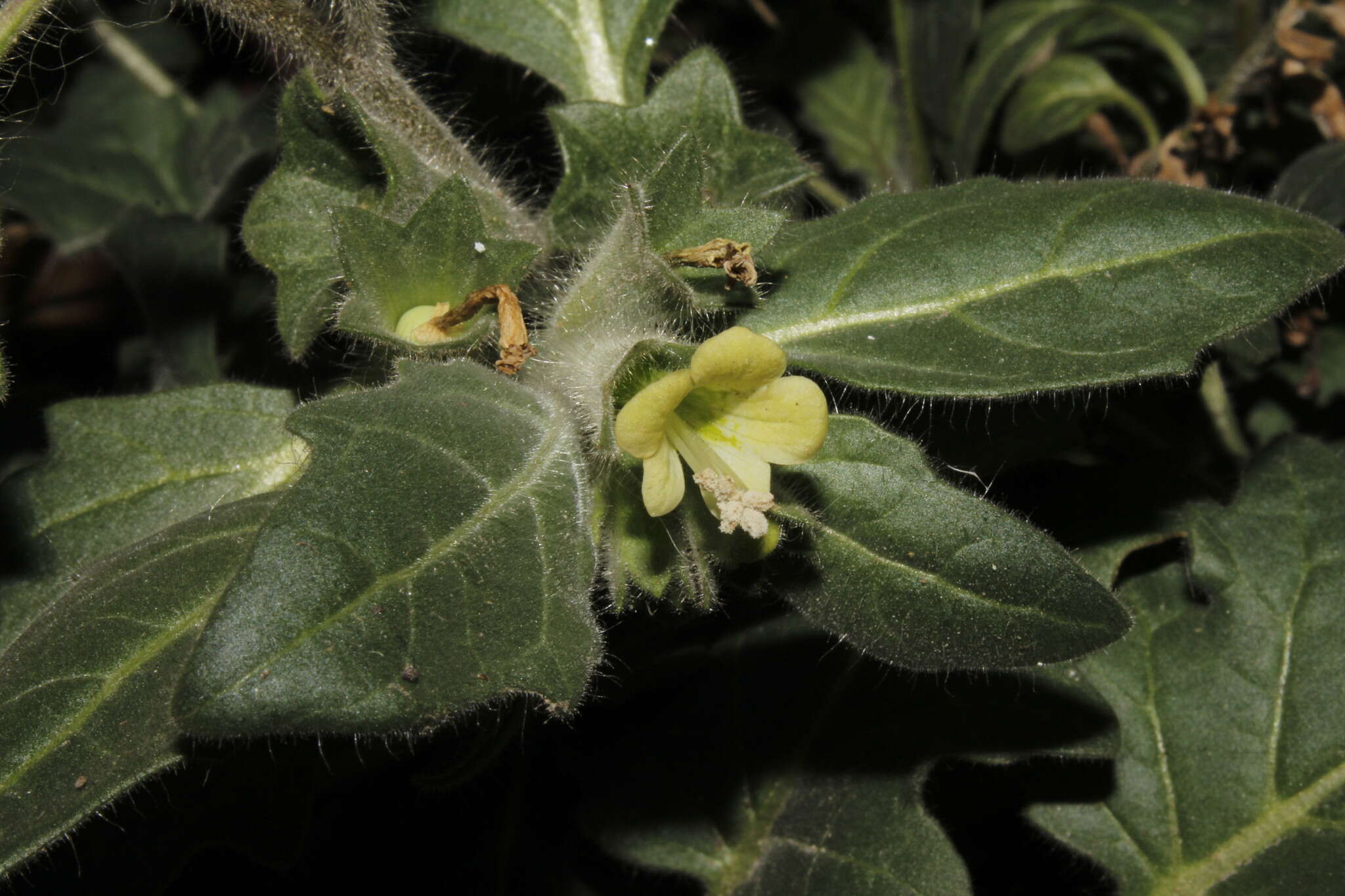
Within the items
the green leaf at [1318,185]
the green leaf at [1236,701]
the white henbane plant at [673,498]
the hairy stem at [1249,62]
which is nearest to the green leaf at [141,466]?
the white henbane plant at [673,498]

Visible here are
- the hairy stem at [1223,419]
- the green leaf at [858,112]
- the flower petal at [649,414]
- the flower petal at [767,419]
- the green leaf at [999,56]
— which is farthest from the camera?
the green leaf at [858,112]

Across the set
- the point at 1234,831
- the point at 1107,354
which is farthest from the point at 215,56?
the point at 1234,831

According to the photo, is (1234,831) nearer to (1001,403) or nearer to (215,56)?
(1001,403)

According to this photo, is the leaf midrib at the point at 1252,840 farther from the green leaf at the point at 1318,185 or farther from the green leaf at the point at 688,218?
the green leaf at the point at 688,218

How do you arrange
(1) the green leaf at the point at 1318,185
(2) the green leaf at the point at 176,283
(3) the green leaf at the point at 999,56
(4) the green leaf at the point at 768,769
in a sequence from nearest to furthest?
(4) the green leaf at the point at 768,769 < (1) the green leaf at the point at 1318,185 < (2) the green leaf at the point at 176,283 < (3) the green leaf at the point at 999,56

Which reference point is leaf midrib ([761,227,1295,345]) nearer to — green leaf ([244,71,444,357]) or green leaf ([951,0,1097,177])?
green leaf ([244,71,444,357])

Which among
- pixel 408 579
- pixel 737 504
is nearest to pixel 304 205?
pixel 408 579
